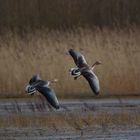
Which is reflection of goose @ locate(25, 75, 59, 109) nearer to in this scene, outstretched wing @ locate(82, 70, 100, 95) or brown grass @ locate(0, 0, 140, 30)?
outstretched wing @ locate(82, 70, 100, 95)

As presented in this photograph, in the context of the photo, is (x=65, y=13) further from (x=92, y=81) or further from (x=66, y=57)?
(x=92, y=81)

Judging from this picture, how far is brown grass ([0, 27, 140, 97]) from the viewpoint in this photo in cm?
1381

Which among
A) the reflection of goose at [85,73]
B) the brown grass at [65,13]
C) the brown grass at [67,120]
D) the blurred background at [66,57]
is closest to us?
the brown grass at [67,120]

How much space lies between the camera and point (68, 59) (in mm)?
14578

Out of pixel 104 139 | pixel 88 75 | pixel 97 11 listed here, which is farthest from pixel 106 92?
pixel 97 11

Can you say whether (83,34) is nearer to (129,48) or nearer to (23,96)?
(129,48)

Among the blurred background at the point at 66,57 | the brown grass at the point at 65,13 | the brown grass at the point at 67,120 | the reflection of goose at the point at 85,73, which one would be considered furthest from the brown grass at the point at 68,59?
A: the reflection of goose at the point at 85,73

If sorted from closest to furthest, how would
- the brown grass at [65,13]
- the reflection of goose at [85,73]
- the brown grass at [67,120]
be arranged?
the brown grass at [67,120] < the reflection of goose at [85,73] < the brown grass at [65,13]

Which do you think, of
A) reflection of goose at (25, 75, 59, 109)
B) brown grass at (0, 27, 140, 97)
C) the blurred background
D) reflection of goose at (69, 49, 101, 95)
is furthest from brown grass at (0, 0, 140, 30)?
reflection of goose at (25, 75, 59, 109)

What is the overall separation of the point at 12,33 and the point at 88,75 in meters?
8.29

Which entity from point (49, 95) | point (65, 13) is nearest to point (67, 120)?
point (49, 95)

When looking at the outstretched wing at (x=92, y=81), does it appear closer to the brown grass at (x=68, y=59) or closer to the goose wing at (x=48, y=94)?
the goose wing at (x=48, y=94)

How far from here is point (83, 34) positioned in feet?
52.1

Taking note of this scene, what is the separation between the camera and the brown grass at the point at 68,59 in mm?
13812
